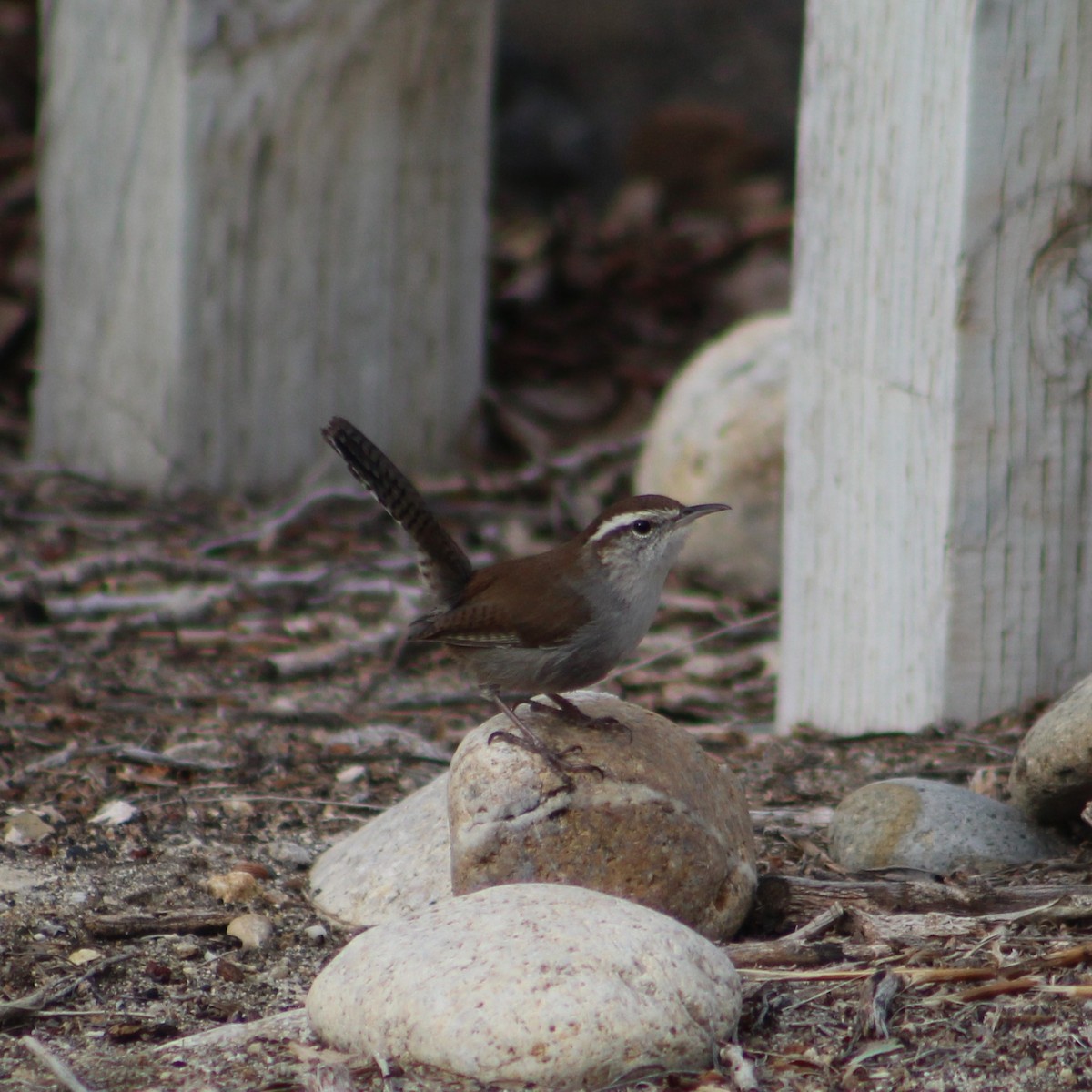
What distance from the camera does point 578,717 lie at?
162 inches

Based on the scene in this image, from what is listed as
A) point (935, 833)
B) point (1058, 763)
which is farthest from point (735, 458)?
point (1058, 763)

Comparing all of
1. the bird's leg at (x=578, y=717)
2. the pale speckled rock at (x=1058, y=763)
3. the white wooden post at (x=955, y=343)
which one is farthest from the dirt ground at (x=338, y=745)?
the bird's leg at (x=578, y=717)

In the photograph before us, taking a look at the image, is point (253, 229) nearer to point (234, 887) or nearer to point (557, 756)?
point (234, 887)

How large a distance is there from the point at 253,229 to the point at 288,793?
326 centimetres

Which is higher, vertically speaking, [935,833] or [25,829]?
[935,833]

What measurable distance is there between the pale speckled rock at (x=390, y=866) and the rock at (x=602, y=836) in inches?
9.0

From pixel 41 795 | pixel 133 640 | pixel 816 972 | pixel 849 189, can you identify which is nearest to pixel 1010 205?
pixel 849 189

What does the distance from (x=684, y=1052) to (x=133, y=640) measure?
369 cm

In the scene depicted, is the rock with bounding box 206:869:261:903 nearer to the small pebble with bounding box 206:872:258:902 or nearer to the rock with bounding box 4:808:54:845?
the small pebble with bounding box 206:872:258:902

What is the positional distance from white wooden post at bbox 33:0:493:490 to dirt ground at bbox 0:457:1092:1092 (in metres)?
0.35

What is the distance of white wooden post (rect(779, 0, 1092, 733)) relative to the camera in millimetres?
4426

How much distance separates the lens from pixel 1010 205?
4445 millimetres

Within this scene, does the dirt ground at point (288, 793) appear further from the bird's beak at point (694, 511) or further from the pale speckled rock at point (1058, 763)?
the bird's beak at point (694, 511)

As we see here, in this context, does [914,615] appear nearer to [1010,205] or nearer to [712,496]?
[1010,205]
